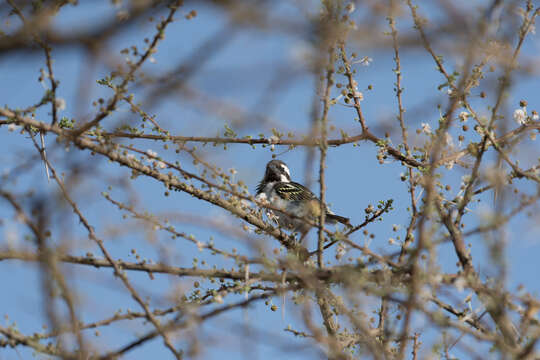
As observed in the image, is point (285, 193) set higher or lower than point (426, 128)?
higher

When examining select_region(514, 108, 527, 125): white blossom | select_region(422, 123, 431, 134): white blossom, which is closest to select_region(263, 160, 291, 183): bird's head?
select_region(422, 123, 431, 134): white blossom

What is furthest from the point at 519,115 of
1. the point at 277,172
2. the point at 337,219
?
the point at 277,172

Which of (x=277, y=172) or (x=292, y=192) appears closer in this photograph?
(x=292, y=192)

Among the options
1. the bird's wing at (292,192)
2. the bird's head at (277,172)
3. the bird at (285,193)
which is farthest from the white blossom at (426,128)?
the bird's head at (277,172)

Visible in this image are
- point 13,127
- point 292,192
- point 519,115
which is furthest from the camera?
point 292,192

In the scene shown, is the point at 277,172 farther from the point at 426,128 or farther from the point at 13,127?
the point at 13,127

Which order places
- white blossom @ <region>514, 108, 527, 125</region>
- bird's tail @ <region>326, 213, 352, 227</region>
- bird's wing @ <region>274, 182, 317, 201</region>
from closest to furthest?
white blossom @ <region>514, 108, 527, 125</region>
bird's tail @ <region>326, 213, 352, 227</region>
bird's wing @ <region>274, 182, 317, 201</region>

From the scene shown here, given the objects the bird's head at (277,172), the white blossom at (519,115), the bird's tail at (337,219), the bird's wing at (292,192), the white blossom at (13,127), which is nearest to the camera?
the white blossom at (13,127)

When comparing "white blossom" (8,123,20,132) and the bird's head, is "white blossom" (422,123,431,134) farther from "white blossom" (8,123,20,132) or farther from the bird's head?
the bird's head

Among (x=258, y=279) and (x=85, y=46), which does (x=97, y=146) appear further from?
(x=85, y=46)

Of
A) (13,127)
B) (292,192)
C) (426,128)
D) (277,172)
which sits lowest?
(13,127)

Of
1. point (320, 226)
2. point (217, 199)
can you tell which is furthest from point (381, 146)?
point (320, 226)

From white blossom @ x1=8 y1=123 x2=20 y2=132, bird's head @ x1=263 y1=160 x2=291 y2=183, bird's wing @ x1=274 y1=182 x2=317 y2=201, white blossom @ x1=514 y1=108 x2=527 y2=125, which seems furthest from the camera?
bird's head @ x1=263 y1=160 x2=291 y2=183

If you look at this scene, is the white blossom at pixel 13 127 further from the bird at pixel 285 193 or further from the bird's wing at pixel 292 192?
the bird's wing at pixel 292 192
